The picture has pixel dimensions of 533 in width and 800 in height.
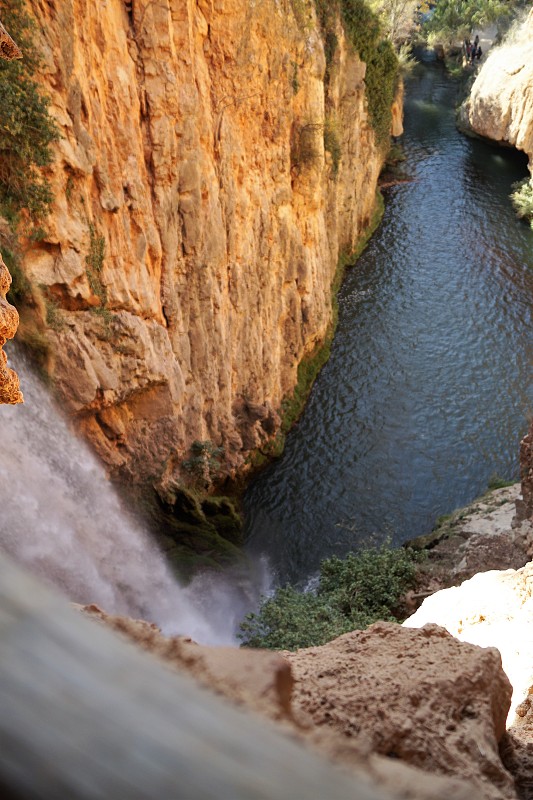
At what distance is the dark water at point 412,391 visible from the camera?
17578 mm

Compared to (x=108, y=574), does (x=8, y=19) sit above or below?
above

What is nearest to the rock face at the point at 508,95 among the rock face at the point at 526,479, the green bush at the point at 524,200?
the green bush at the point at 524,200

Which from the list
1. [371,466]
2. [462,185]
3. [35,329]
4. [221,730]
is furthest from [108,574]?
[462,185]

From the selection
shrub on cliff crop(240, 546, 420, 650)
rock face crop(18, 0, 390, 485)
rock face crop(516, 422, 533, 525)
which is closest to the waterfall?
rock face crop(18, 0, 390, 485)

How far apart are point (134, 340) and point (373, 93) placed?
1933 centimetres

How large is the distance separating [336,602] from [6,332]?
8.92 meters

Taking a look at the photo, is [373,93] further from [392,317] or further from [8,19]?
[8,19]

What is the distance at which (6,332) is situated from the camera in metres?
7.97

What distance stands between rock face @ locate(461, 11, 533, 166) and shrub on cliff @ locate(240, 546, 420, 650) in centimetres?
2564

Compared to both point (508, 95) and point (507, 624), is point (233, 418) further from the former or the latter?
point (508, 95)

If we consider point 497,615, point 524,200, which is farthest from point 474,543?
point 524,200

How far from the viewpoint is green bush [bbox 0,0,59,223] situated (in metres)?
10.1

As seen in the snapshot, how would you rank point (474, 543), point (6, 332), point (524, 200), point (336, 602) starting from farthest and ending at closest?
1. point (524, 200)
2. point (474, 543)
3. point (336, 602)
4. point (6, 332)

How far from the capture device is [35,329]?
436 inches
